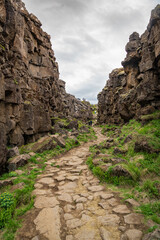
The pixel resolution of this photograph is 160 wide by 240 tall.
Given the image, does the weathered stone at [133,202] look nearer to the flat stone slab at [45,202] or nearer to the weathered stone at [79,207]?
the weathered stone at [79,207]

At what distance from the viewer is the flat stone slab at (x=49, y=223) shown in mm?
3889

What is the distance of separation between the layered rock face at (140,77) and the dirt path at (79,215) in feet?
45.5

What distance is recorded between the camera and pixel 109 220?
4.29 metres

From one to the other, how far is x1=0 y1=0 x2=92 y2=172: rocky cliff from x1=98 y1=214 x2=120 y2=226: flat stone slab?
22.5 ft

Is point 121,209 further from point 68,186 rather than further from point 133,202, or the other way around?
point 68,186

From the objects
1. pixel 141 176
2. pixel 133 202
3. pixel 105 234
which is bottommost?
pixel 105 234

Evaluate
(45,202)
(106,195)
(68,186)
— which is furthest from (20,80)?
(106,195)

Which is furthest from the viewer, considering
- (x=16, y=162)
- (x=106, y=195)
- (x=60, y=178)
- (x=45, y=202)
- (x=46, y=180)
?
(x=16, y=162)

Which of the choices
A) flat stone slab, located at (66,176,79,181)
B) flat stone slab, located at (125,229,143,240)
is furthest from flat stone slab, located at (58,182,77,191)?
flat stone slab, located at (125,229,143,240)

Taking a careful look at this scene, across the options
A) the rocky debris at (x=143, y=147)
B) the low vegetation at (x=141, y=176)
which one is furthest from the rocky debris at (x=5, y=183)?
the rocky debris at (x=143, y=147)

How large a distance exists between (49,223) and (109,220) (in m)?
1.98

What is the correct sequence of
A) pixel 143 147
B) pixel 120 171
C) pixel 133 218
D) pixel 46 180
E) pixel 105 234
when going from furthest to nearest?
pixel 143 147
pixel 46 180
pixel 120 171
pixel 133 218
pixel 105 234

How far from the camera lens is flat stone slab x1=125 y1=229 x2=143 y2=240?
3.52 metres

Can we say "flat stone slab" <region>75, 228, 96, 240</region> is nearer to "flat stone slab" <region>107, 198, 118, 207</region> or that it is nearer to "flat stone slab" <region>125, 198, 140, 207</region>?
"flat stone slab" <region>107, 198, 118, 207</region>
